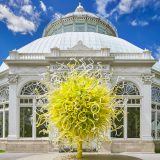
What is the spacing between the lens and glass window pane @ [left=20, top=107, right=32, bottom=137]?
80.0ft

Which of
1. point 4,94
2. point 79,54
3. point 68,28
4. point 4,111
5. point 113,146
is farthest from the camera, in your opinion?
point 68,28

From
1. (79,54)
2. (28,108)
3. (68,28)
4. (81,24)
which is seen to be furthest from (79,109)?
(81,24)

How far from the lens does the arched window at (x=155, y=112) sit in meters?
25.7

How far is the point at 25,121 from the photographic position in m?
24.5

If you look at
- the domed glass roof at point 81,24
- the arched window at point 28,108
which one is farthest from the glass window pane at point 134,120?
the domed glass roof at point 81,24

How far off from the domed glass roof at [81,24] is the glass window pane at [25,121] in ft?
44.0

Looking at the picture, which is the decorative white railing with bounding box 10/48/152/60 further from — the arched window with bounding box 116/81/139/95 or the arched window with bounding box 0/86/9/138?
the arched window with bounding box 0/86/9/138

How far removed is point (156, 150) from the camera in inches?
981

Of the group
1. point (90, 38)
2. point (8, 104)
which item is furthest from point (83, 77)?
point (90, 38)

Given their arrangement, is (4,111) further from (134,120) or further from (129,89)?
(134,120)

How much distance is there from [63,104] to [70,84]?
0.72 m

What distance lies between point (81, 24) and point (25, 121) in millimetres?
15323

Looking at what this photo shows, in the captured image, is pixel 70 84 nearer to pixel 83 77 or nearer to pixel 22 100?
pixel 83 77

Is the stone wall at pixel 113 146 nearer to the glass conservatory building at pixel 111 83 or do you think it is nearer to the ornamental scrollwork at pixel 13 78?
the glass conservatory building at pixel 111 83
